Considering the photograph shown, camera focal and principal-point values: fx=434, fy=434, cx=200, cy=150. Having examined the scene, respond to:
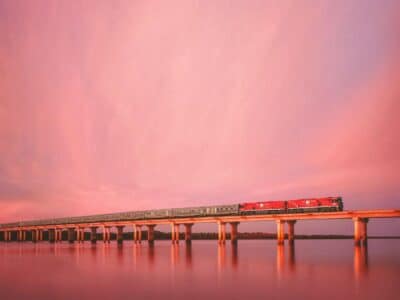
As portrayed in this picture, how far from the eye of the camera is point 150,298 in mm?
21578

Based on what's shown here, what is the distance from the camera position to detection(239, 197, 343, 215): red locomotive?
198 ft

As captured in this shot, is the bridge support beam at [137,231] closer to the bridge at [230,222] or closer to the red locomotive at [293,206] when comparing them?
the bridge at [230,222]

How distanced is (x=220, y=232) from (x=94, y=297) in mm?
56800

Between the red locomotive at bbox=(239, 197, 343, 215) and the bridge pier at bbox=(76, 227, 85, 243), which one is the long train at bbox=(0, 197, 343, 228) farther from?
the bridge pier at bbox=(76, 227, 85, 243)

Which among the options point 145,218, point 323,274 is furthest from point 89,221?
point 323,274

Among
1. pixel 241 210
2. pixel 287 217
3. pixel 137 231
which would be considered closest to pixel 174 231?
pixel 137 231

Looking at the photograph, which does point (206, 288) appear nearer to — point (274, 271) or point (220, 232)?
point (274, 271)

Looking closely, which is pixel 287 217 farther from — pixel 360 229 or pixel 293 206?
pixel 360 229

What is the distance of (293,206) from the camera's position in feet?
213

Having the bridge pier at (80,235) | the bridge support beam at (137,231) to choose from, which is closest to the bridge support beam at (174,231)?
the bridge support beam at (137,231)

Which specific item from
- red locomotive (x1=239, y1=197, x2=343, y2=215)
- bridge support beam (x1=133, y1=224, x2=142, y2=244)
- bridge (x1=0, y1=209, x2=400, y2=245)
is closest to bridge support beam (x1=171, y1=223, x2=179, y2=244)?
bridge (x1=0, y1=209, x2=400, y2=245)

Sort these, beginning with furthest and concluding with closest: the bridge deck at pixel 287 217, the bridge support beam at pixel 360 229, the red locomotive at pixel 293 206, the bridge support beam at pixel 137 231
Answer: the bridge support beam at pixel 137 231 → the red locomotive at pixel 293 206 → the bridge support beam at pixel 360 229 → the bridge deck at pixel 287 217

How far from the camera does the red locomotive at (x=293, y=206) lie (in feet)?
198

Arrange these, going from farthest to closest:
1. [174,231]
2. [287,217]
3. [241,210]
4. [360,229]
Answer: [174,231] < [241,210] < [287,217] < [360,229]
